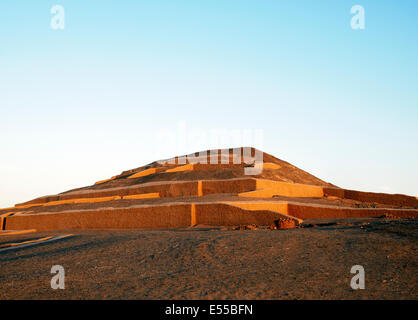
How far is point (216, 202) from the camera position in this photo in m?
13.2

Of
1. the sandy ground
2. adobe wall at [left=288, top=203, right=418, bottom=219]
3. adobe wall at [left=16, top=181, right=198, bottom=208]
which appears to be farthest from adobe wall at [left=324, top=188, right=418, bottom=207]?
the sandy ground

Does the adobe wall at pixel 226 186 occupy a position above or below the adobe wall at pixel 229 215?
above

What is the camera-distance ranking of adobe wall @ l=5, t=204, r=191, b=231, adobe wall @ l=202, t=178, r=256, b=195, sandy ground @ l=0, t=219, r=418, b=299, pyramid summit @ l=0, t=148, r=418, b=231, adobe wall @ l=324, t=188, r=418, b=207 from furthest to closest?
adobe wall @ l=324, t=188, r=418, b=207
adobe wall @ l=202, t=178, r=256, b=195
adobe wall @ l=5, t=204, r=191, b=231
pyramid summit @ l=0, t=148, r=418, b=231
sandy ground @ l=0, t=219, r=418, b=299

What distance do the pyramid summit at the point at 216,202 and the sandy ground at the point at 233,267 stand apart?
3.37m

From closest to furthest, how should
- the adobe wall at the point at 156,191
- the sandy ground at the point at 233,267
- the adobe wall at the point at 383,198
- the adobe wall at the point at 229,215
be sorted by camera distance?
1. the sandy ground at the point at 233,267
2. the adobe wall at the point at 229,215
3. the adobe wall at the point at 156,191
4. the adobe wall at the point at 383,198

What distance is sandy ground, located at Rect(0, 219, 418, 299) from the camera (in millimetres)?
5070

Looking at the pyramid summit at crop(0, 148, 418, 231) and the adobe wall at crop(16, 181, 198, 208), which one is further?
the adobe wall at crop(16, 181, 198, 208)

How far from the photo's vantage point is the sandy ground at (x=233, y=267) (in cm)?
507

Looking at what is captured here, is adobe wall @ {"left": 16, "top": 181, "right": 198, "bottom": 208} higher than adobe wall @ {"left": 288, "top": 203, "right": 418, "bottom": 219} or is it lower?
higher

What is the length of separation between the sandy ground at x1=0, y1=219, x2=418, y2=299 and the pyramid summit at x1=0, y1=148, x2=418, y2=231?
3374 mm

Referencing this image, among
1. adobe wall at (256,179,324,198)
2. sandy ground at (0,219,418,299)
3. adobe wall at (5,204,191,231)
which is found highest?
adobe wall at (256,179,324,198)

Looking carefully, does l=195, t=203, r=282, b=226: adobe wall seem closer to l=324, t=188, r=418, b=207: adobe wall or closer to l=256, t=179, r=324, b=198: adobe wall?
l=256, t=179, r=324, b=198: adobe wall

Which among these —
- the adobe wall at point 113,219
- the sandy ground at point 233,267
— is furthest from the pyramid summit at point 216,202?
the sandy ground at point 233,267

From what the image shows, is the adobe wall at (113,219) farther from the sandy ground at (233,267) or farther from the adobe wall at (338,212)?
the sandy ground at (233,267)
